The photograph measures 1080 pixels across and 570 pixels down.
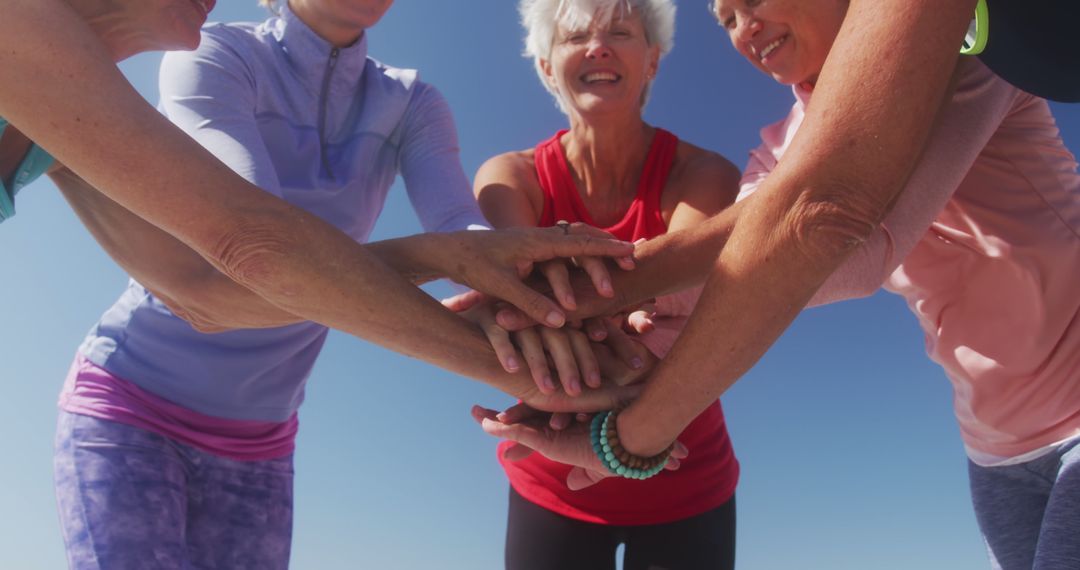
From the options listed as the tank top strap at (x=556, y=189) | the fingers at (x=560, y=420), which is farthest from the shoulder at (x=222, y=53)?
the fingers at (x=560, y=420)

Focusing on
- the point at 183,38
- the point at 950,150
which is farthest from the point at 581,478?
the point at 183,38

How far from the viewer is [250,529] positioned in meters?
2.72

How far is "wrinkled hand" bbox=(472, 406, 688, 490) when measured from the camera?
2.51m

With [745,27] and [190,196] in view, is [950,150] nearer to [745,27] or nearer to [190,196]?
[745,27]

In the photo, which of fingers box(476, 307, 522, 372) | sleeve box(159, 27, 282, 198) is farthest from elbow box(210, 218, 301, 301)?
fingers box(476, 307, 522, 372)

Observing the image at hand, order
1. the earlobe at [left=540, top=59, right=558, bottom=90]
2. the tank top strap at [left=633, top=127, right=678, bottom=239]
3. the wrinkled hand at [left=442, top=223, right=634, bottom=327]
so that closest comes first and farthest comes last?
1. the wrinkled hand at [left=442, top=223, right=634, bottom=327]
2. the tank top strap at [left=633, top=127, right=678, bottom=239]
3. the earlobe at [left=540, top=59, right=558, bottom=90]

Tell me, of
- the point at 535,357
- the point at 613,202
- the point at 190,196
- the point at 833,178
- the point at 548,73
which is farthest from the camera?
the point at 548,73

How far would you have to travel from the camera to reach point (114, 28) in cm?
218

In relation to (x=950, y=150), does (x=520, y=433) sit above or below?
below

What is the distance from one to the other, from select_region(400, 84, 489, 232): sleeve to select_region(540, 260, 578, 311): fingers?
30 cm

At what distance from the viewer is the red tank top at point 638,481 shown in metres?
2.95

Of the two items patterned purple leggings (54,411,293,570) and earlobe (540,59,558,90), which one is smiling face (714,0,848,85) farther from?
patterned purple leggings (54,411,293,570)

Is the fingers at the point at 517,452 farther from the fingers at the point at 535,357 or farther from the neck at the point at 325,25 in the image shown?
the neck at the point at 325,25

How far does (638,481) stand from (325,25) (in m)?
1.98
